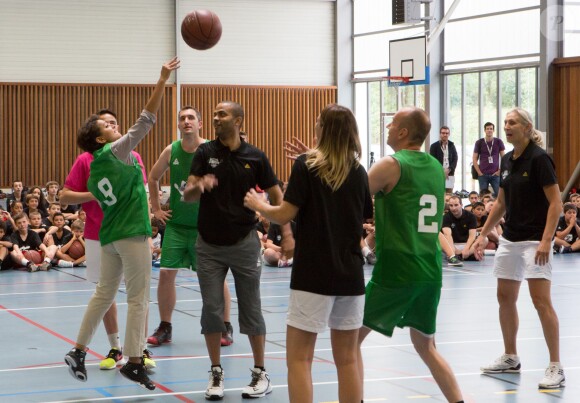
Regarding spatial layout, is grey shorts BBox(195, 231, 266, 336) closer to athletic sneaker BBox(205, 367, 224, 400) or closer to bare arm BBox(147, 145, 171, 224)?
athletic sneaker BBox(205, 367, 224, 400)

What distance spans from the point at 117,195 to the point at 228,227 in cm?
76

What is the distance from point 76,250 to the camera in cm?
1488

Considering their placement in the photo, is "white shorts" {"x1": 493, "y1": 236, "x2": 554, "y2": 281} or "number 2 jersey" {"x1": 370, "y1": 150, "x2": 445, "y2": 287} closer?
"number 2 jersey" {"x1": 370, "y1": 150, "x2": 445, "y2": 287}

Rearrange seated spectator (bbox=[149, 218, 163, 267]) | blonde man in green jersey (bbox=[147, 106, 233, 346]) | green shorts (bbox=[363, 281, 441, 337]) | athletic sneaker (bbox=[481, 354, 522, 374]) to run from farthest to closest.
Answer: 1. seated spectator (bbox=[149, 218, 163, 267])
2. blonde man in green jersey (bbox=[147, 106, 233, 346])
3. athletic sneaker (bbox=[481, 354, 522, 374])
4. green shorts (bbox=[363, 281, 441, 337])

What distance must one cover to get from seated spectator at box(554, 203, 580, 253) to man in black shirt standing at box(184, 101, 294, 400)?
11.2 m

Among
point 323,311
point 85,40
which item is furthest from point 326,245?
point 85,40

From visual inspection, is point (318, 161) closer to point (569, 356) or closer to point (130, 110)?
point (569, 356)

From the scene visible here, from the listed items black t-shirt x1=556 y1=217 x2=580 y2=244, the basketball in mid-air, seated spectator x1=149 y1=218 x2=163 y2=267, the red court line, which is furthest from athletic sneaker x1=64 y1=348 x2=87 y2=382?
black t-shirt x1=556 y1=217 x2=580 y2=244

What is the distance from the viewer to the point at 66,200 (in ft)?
22.3

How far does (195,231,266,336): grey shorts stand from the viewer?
20.7 ft

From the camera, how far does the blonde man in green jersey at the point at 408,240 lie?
510 centimetres

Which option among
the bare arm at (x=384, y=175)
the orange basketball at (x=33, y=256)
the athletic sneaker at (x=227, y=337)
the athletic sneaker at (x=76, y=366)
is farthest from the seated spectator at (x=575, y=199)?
the bare arm at (x=384, y=175)

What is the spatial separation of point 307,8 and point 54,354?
786 inches

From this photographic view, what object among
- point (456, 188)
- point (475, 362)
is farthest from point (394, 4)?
point (475, 362)
